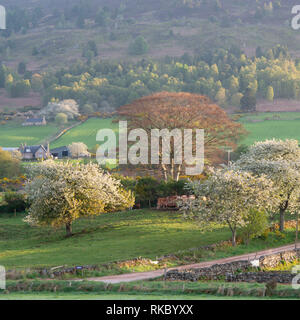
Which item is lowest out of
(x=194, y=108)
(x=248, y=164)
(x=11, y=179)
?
(x=11, y=179)

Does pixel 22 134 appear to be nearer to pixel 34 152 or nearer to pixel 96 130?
pixel 96 130

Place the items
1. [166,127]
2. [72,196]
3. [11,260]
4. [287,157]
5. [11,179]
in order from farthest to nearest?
[11,179] < [166,127] < [287,157] < [72,196] < [11,260]

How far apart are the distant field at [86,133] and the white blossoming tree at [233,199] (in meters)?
92.1

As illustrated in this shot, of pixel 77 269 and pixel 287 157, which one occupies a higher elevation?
pixel 287 157

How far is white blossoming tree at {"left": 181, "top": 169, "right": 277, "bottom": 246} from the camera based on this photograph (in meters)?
43.0

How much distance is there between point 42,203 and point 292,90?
157 meters

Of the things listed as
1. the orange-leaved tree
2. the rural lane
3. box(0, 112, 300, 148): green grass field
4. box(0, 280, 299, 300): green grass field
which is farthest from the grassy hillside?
box(0, 112, 300, 148): green grass field

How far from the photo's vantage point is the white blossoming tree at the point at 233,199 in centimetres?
4297

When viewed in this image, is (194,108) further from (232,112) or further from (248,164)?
(232,112)

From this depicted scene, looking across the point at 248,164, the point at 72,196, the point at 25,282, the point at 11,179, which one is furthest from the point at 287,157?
the point at 11,179

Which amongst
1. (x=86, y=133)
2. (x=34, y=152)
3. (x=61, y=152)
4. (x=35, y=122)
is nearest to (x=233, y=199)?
(x=61, y=152)

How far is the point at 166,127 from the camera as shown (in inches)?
2862

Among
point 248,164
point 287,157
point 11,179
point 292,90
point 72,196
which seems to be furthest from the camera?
point 292,90

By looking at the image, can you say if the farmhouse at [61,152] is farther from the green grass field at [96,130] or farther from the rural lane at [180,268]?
the rural lane at [180,268]
